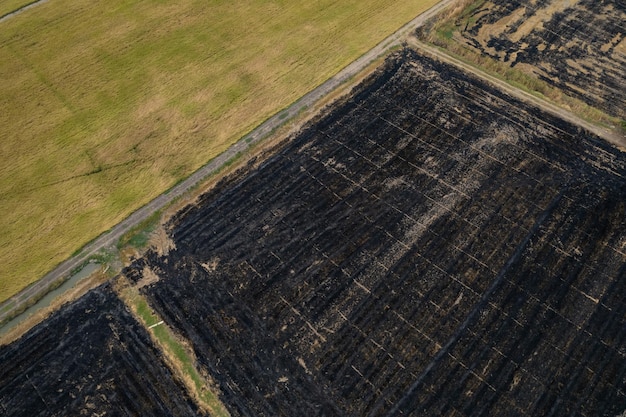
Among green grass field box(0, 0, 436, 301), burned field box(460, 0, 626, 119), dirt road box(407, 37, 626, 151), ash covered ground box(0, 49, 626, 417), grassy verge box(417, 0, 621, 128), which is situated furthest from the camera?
burned field box(460, 0, 626, 119)

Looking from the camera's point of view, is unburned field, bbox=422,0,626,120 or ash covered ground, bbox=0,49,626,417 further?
unburned field, bbox=422,0,626,120

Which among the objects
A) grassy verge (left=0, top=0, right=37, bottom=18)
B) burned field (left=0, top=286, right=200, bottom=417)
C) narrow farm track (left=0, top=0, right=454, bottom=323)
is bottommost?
burned field (left=0, top=286, right=200, bottom=417)

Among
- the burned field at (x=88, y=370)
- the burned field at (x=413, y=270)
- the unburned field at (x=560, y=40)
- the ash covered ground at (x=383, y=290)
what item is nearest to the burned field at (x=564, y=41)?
the unburned field at (x=560, y=40)

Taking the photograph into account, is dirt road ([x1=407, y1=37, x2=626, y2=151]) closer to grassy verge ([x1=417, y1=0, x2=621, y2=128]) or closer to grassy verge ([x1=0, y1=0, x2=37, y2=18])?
grassy verge ([x1=417, y1=0, x2=621, y2=128])

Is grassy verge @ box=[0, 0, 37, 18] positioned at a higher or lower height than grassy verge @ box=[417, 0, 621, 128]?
higher

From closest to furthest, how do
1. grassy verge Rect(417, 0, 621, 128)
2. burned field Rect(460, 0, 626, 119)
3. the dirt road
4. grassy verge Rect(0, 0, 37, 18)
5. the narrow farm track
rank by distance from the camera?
the narrow farm track < the dirt road < grassy verge Rect(417, 0, 621, 128) < burned field Rect(460, 0, 626, 119) < grassy verge Rect(0, 0, 37, 18)

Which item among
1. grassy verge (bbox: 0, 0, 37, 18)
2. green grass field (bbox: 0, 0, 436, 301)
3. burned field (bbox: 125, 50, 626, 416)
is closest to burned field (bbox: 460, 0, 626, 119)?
burned field (bbox: 125, 50, 626, 416)

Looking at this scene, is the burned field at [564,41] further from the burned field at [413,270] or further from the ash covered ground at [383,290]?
the ash covered ground at [383,290]

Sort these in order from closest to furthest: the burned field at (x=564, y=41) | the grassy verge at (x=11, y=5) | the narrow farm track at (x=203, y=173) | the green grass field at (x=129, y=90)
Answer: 1. the narrow farm track at (x=203, y=173)
2. the green grass field at (x=129, y=90)
3. the burned field at (x=564, y=41)
4. the grassy verge at (x=11, y=5)
